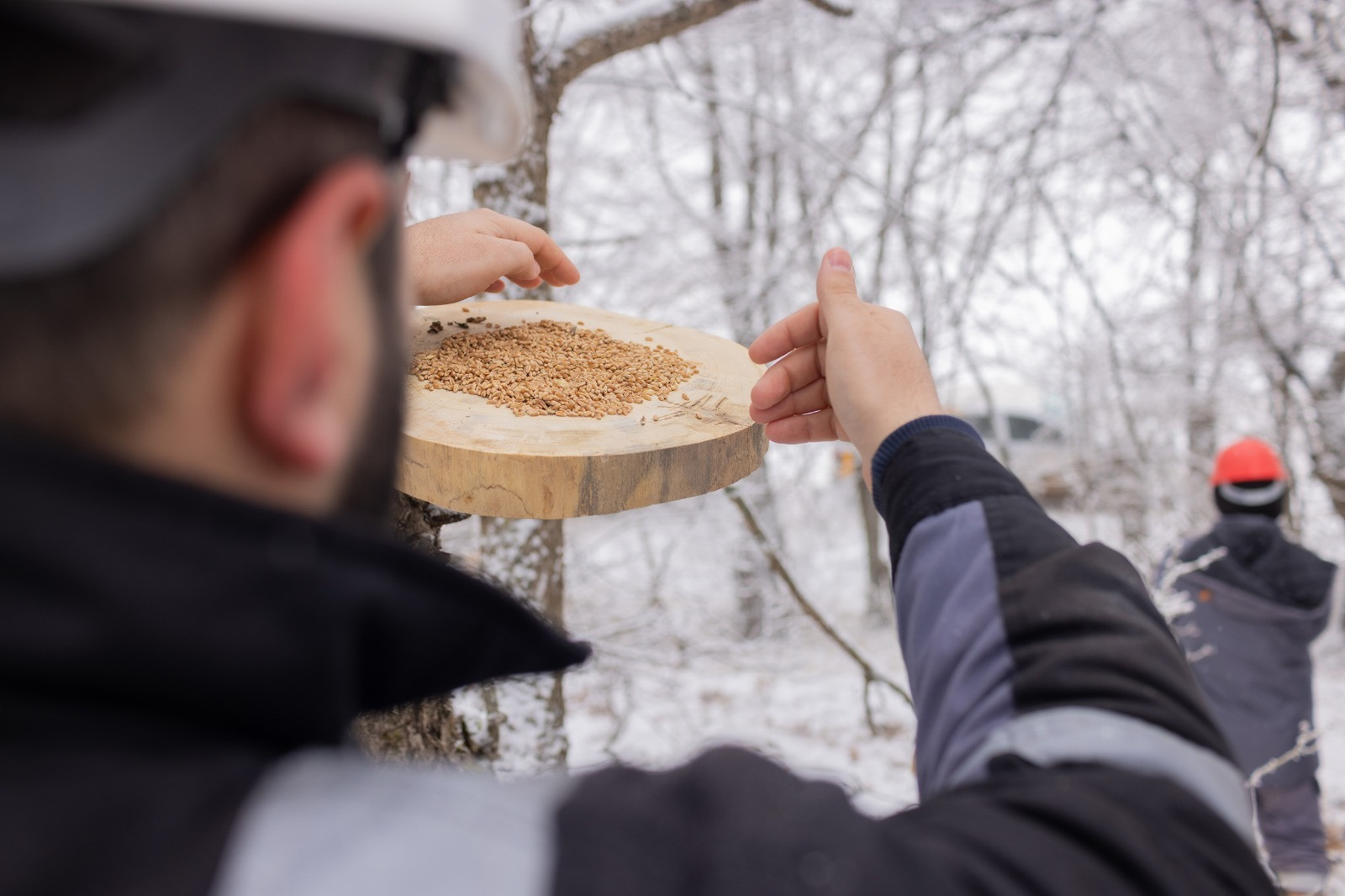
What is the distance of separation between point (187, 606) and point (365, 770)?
124mm

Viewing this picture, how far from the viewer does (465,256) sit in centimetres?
141

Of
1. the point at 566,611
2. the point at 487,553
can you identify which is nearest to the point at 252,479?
the point at 487,553

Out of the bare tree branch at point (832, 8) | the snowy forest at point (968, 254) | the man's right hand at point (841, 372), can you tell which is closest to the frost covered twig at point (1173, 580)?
the snowy forest at point (968, 254)

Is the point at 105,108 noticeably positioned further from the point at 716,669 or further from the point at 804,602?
the point at 716,669

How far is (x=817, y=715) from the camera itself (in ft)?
16.6

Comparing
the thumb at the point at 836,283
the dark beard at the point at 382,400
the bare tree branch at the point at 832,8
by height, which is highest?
the bare tree branch at the point at 832,8

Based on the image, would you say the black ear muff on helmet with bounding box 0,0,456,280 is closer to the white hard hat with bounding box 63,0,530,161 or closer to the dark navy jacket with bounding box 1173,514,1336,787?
the white hard hat with bounding box 63,0,530,161

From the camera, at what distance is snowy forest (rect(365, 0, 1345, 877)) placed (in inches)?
175

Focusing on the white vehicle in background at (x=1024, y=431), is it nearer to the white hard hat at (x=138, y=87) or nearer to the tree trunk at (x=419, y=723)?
the tree trunk at (x=419, y=723)

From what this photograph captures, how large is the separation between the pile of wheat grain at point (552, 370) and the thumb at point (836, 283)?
309mm

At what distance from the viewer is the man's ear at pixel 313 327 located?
1.38 ft

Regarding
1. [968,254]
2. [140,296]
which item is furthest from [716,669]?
[140,296]

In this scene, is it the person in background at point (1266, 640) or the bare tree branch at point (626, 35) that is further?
the person in background at point (1266, 640)

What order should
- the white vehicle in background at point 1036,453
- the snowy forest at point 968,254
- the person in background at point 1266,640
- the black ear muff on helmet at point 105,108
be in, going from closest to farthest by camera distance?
the black ear muff on helmet at point 105,108
the person in background at point 1266,640
the snowy forest at point 968,254
the white vehicle in background at point 1036,453
